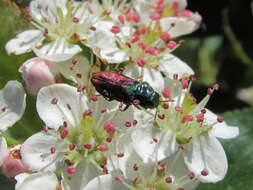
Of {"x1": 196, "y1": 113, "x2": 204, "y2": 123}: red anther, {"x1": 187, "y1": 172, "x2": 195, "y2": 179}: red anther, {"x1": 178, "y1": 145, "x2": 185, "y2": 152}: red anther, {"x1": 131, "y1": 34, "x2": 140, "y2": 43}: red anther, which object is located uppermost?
{"x1": 131, "y1": 34, "x2": 140, "y2": 43}: red anther

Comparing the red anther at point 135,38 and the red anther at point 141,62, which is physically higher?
the red anther at point 135,38

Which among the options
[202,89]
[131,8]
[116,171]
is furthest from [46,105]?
[202,89]

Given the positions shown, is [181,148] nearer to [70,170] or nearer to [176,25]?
[70,170]

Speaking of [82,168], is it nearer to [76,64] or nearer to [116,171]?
[116,171]

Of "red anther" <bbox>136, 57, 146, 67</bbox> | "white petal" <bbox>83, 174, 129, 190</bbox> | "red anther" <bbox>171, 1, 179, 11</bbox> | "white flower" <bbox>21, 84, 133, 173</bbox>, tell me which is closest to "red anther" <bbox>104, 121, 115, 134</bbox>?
"white flower" <bbox>21, 84, 133, 173</bbox>

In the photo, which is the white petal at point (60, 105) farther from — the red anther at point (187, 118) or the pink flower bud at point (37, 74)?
the red anther at point (187, 118)

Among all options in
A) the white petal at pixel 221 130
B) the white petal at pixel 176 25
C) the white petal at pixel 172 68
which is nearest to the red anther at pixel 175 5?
the white petal at pixel 176 25

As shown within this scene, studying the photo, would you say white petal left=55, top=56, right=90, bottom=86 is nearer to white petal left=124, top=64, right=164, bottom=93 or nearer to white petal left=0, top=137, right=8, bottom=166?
white petal left=124, top=64, right=164, bottom=93
